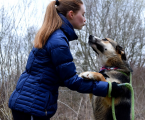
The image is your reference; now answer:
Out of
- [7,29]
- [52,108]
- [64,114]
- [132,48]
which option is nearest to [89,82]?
[52,108]

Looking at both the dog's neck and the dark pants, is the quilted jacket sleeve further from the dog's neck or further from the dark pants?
the dog's neck

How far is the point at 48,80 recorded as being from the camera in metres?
1.58

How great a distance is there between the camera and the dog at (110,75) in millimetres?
2213

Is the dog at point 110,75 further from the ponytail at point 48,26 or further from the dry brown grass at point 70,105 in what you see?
the dry brown grass at point 70,105

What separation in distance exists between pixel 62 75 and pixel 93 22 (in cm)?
1040

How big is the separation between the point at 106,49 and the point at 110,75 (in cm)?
73

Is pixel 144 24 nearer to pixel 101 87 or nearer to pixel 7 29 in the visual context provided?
pixel 7 29

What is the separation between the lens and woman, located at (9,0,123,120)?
1.49 meters

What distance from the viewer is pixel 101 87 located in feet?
5.16

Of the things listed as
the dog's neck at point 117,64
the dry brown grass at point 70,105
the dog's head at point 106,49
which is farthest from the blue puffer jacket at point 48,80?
the dry brown grass at point 70,105

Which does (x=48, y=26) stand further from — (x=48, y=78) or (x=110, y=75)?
(x=110, y=75)

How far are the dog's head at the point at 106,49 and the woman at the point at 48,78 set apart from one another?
1351 mm

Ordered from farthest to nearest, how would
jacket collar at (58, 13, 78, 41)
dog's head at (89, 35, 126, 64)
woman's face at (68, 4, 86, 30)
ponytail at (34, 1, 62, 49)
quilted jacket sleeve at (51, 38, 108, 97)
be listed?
1. dog's head at (89, 35, 126, 64)
2. woman's face at (68, 4, 86, 30)
3. jacket collar at (58, 13, 78, 41)
4. ponytail at (34, 1, 62, 49)
5. quilted jacket sleeve at (51, 38, 108, 97)

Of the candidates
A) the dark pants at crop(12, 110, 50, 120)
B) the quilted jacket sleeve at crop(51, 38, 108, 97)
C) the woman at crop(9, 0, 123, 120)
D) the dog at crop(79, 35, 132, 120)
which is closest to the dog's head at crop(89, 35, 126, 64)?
the dog at crop(79, 35, 132, 120)
